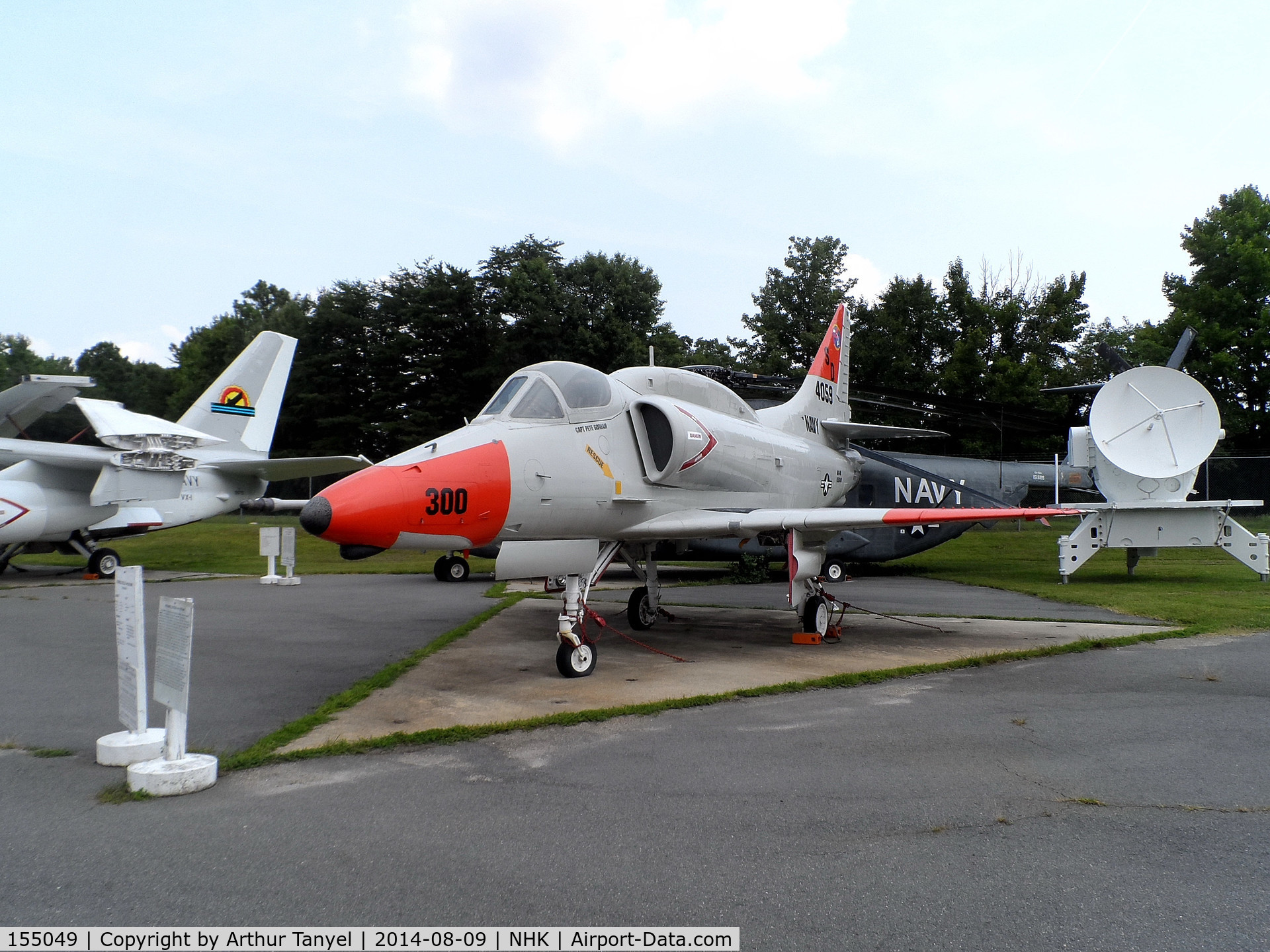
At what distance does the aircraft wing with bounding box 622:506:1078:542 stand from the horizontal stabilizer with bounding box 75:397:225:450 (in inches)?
554

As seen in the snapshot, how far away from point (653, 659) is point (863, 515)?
261 cm

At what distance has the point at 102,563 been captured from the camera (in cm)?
1870

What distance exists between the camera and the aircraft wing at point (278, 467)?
703 inches

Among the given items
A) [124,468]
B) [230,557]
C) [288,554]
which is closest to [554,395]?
[288,554]

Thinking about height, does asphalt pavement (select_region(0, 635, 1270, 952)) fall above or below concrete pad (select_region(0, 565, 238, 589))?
above

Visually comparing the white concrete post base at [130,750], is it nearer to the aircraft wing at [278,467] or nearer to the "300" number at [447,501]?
the "300" number at [447,501]

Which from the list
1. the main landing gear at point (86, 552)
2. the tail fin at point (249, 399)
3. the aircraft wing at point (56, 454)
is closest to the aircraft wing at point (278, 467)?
the tail fin at point (249, 399)

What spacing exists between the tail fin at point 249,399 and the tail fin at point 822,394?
46.9ft

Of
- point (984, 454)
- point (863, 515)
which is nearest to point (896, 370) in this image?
point (984, 454)

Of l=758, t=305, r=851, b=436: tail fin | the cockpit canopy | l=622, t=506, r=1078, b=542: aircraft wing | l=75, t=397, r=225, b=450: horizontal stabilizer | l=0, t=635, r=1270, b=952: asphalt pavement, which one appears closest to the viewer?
l=0, t=635, r=1270, b=952: asphalt pavement

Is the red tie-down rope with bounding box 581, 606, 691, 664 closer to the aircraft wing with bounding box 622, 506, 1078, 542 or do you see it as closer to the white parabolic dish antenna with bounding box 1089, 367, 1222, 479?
the aircraft wing with bounding box 622, 506, 1078, 542

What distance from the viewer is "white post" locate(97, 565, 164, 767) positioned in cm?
456

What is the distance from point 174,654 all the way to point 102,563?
1728 cm

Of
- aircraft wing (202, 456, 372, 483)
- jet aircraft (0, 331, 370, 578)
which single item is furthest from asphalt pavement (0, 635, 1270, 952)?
aircraft wing (202, 456, 372, 483)
